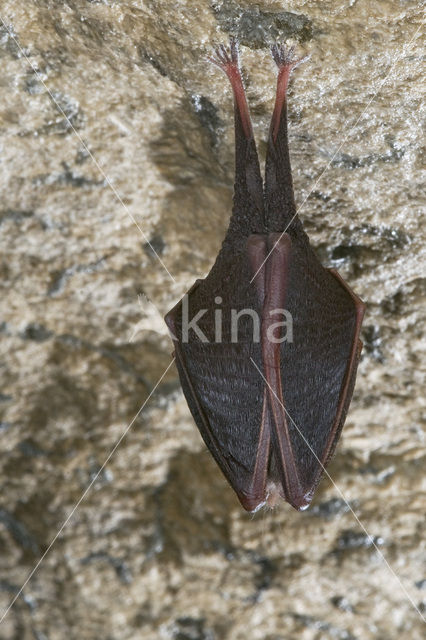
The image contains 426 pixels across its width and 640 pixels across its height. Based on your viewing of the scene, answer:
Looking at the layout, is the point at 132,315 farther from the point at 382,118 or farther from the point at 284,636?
the point at 284,636

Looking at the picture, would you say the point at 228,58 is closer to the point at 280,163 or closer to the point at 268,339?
the point at 280,163

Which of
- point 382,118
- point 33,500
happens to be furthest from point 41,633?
point 382,118

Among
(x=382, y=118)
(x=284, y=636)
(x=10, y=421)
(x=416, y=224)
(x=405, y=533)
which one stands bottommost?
(x=284, y=636)

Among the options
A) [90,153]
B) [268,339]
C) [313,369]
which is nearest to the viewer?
[268,339]

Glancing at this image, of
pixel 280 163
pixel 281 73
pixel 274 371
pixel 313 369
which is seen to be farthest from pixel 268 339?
pixel 281 73

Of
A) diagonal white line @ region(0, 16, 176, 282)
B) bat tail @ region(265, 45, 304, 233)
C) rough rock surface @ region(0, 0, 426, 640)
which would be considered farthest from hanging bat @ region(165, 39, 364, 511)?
diagonal white line @ region(0, 16, 176, 282)

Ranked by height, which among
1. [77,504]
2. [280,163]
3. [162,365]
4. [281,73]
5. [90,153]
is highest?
[281,73]
